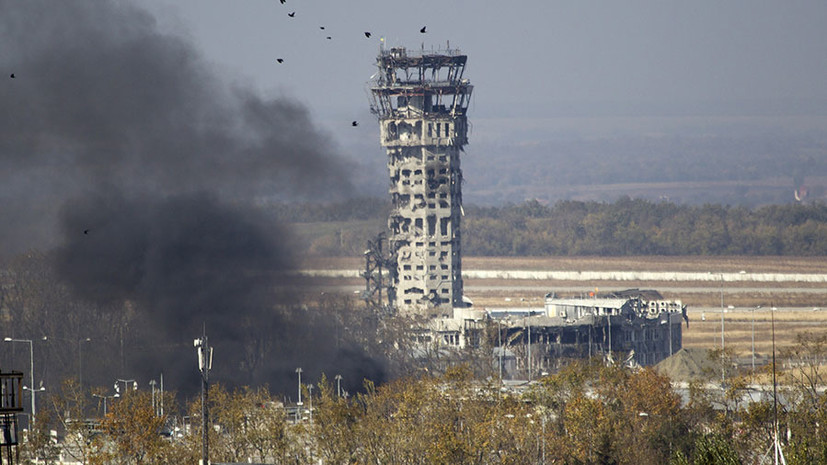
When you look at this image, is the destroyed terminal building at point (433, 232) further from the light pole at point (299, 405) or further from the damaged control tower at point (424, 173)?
the light pole at point (299, 405)

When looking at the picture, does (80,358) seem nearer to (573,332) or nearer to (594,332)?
(573,332)

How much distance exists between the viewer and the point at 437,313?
18325 centimetres

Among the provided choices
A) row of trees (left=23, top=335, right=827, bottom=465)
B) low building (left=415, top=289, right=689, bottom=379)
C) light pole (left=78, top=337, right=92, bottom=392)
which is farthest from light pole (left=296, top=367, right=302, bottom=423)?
low building (left=415, top=289, right=689, bottom=379)

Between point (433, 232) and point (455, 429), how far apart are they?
8819 centimetres

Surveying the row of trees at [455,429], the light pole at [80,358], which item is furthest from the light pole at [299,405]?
the light pole at [80,358]

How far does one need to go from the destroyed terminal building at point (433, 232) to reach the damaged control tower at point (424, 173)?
0.35ft

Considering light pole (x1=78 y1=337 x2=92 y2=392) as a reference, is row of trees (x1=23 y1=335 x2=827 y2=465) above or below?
below

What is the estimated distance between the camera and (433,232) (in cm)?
18438

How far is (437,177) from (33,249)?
46.6m

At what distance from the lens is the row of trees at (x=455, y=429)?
3514 inches

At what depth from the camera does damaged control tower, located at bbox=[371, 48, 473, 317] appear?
181000 millimetres

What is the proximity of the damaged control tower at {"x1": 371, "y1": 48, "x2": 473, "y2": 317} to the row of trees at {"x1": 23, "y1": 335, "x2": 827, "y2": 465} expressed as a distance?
245ft

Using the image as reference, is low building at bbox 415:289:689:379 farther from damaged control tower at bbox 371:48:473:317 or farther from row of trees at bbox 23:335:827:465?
row of trees at bbox 23:335:827:465

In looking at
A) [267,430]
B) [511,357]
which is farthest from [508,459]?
[511,357]
